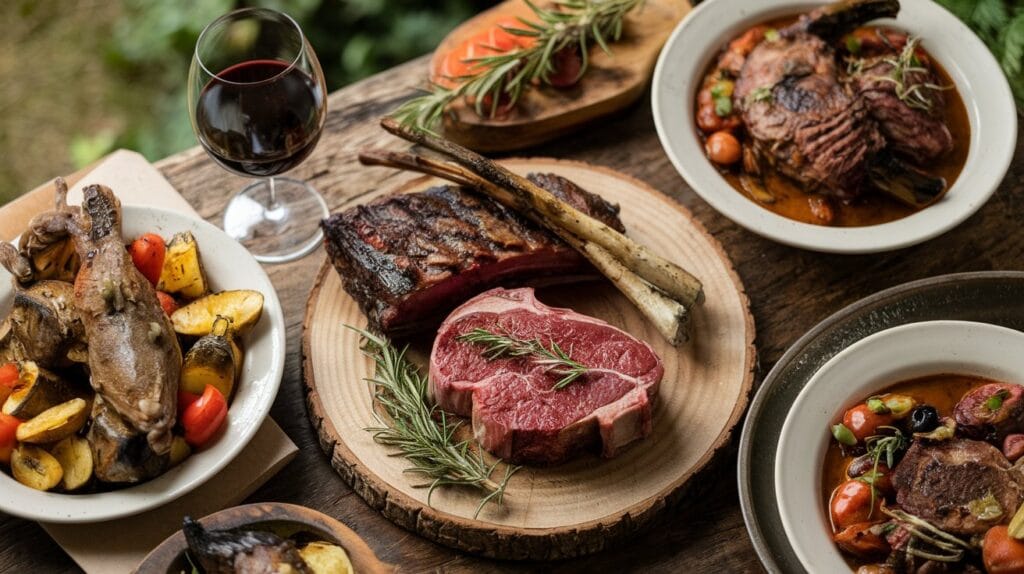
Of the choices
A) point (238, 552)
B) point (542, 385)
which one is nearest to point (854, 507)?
point (542, 385)

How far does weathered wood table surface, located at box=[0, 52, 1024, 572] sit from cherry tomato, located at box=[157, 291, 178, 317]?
43 centimetres

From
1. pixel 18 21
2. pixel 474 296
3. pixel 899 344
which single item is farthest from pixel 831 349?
pixel 18 21

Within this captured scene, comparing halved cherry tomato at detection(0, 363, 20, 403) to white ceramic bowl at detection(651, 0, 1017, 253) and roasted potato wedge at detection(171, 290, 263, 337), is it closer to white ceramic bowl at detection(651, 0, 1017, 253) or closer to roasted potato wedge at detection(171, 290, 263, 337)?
roasted potato wedge at detection(171, 290, 263, 337)

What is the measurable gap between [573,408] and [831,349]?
832 millimetres

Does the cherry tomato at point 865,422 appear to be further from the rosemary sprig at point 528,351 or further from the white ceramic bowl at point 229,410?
the white ceramic bowl at point 229,410

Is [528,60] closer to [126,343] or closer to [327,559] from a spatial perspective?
[126,343]

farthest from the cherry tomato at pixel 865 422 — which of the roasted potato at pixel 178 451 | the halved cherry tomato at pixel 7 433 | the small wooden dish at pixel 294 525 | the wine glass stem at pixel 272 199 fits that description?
the halved cherry tomato at pixel 7 433

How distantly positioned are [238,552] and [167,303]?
921mm

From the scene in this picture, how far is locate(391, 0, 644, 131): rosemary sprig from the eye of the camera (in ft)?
12.1

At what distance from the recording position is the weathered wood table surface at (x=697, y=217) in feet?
9.68

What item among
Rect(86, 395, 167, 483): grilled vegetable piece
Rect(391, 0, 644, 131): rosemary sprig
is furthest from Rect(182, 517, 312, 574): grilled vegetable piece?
Rect(391, 0, 644, 131): rosemary sprig

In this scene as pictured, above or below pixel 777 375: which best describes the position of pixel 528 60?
above

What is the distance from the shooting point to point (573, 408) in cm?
288

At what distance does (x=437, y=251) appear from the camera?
3117mm
